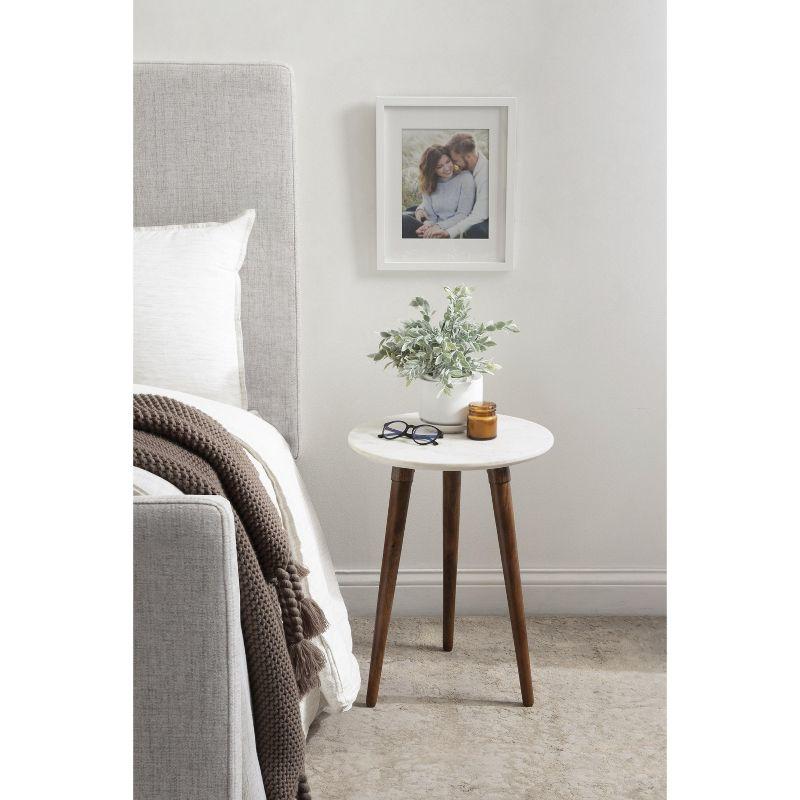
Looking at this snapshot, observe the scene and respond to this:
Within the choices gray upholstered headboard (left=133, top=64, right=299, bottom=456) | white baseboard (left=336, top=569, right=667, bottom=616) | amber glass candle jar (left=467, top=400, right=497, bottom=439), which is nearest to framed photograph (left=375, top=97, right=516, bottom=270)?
gray upholstered headboard (left=133, top=64, right=299, bottom=456)

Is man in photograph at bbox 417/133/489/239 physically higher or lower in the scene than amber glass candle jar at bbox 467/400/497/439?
higher

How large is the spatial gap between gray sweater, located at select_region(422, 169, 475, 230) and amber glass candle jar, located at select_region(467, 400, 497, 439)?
0.64 m

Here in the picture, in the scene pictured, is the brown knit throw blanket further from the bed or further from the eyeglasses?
the eyeglasses

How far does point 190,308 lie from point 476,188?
85 centimetres

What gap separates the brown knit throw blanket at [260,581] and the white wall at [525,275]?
→ 107 centimetres

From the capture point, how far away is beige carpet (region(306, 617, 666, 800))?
1.55 metres

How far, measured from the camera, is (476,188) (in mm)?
2156

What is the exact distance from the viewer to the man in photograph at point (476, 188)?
2.13 metres

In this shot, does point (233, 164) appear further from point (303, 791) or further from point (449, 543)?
point (303, 791)

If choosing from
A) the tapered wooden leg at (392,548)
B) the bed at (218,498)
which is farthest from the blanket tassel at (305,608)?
the tapered wooden leg at (392,548)

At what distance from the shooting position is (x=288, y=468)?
5.98 ft
